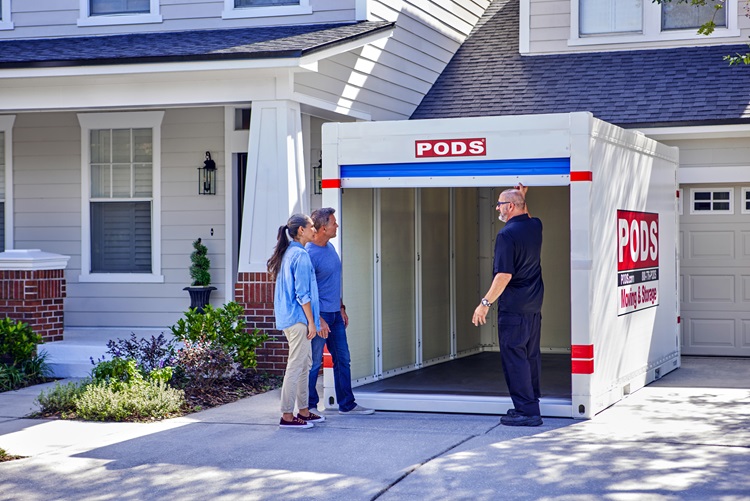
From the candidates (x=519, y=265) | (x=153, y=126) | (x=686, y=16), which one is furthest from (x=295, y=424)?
(x=686, y=16)

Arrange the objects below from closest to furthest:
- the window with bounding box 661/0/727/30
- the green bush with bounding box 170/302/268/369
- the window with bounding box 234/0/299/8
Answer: the green bush with bounding box 170/302/268/369 → the window with bounding box 234/0/299/8 → the window with bounding box 661/0/727/30

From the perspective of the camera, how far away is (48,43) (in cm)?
1404

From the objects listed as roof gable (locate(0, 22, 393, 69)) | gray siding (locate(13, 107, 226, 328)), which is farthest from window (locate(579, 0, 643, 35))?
gray siding (locate(13, 107, 226, 328))

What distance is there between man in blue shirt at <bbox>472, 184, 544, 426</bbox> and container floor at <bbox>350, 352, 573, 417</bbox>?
0.45 meters

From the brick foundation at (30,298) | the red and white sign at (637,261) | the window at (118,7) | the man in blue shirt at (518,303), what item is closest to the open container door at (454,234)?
the red and white sign at (637,261)

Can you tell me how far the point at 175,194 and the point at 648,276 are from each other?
21.2 feet

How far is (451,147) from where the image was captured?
985cm

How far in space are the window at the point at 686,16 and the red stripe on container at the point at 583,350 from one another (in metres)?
7.76

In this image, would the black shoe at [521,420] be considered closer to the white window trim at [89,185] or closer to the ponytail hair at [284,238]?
the ponytail hair at [284,238]

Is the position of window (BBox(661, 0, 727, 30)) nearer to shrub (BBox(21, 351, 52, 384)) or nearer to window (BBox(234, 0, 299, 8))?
window (BBox(234, 0, 299, 8))

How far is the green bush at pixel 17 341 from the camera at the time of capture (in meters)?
12.3

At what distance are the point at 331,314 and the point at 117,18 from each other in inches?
255

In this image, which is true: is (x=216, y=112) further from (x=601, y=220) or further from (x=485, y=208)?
(x=601, y=220)

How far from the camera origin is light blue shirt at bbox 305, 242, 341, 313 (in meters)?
9.81
